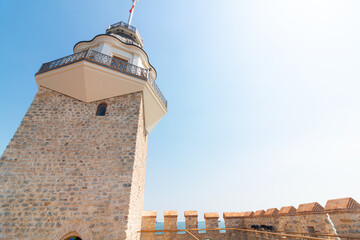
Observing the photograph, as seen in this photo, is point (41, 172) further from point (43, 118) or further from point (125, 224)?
point (125, 224)

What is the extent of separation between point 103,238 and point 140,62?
27.7 ft

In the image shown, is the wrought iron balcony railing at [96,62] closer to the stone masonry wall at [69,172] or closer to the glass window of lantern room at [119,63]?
the glass window of lantern room at [119,63]

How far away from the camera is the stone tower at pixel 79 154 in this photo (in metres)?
5.77

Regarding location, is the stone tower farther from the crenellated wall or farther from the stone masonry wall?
the crenellated wall

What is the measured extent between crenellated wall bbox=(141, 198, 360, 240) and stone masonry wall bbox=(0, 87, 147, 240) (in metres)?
2.32

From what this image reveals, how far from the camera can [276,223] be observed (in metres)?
7.32

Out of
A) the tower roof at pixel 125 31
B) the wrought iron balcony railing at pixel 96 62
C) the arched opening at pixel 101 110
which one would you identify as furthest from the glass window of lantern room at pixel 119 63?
the tower roof at pixel 125 31

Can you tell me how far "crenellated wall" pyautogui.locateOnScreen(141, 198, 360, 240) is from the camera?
181 inches

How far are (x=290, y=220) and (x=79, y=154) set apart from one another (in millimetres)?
8393

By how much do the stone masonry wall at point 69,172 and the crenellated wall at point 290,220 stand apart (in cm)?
232

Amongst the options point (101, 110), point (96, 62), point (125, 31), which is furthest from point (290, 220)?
point (125, 31)

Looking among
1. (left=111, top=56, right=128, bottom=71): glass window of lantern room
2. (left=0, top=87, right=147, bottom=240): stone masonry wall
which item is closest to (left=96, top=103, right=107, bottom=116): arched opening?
(left=0, top=87, right=147, bottom=240): stone masonry wall

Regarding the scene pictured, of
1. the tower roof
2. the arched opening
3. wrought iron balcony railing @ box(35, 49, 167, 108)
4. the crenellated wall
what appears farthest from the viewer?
the tower roof

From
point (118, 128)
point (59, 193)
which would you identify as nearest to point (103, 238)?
point (59, 193)
